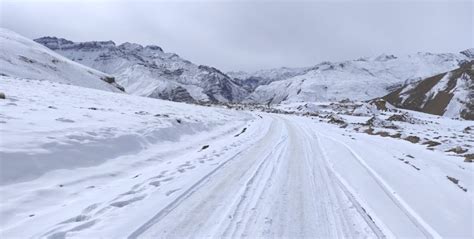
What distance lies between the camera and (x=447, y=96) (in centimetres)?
10962

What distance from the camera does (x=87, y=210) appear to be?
6.63 meters

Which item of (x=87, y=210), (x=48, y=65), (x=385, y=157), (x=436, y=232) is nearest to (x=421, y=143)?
(x=385, y=157)

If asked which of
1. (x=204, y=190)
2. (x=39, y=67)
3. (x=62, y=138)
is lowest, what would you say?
(x=204, y=190)

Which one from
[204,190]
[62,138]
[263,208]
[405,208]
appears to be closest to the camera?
[263,208]

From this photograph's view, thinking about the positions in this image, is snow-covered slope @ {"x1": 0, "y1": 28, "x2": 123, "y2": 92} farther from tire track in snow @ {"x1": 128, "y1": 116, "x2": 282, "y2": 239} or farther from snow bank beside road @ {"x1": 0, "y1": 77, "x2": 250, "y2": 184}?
tire track in snow @ {"x1": 128, "y1": 116, "x2": 282, "y2": 239}

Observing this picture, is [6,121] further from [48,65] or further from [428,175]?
[48,65]

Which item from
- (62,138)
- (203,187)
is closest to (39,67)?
(62,138)

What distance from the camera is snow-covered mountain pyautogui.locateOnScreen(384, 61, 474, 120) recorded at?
99312 millimetres

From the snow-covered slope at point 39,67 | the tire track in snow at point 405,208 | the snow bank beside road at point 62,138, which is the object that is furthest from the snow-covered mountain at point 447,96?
the snow bank beside road at point 62,138

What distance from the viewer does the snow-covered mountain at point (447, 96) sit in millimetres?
99312

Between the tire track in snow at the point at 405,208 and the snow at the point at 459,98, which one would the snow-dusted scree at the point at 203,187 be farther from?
the snow at the point at 459,98

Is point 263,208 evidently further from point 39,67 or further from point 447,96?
point 447,96

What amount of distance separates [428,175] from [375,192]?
3238 mm

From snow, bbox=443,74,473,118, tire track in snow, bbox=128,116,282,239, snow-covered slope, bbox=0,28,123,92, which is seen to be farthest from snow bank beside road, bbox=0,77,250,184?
snow, bbox=443,74,473,118
